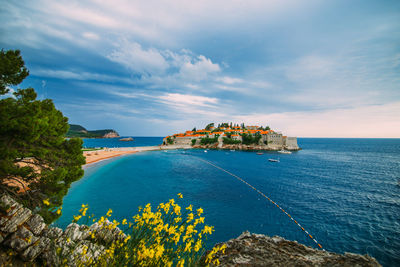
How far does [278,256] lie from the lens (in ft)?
17.6

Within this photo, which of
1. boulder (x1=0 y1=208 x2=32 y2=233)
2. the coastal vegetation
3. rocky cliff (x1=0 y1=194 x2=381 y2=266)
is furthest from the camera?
boulder (x1=0 y1=208 x2=32 y2=233)

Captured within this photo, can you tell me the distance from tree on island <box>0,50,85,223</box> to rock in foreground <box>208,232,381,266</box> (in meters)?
8.47

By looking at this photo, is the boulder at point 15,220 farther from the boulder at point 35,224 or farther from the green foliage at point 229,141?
the green foliage at point 229,141

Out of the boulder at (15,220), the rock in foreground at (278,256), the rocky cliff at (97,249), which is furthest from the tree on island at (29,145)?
the rock in foreground at (278,256)

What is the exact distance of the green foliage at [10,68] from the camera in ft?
24.8

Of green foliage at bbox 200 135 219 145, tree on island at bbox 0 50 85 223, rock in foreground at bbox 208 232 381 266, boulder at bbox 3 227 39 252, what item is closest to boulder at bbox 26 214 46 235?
boulder at bbox 3 227 39 252

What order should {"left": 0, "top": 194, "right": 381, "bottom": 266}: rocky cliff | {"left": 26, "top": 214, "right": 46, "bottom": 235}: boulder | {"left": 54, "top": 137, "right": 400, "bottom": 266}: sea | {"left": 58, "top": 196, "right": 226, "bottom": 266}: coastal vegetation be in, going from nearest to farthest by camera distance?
{"left": 58, "top": 196, "right": 226, "bottom": 266}: coastal vegetation → {"left": 0, "top": 194, "right": 381, "bottom": 266}: rocky cliff → {"left": 26, "top": 214, "right": 46, "bottom": 235}: boulder → {"left": 54, "top": 137, "right": 400, "bottom": 266}: sea

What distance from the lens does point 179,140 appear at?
106 m

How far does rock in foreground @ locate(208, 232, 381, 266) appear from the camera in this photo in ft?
15.0

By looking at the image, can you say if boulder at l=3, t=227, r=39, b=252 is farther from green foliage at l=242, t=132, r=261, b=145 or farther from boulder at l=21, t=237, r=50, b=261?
green foliage at l=242, t=132, r=261, b=145

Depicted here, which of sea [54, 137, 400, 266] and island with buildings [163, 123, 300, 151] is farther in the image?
island with buildings [163, 123, 300, 151]

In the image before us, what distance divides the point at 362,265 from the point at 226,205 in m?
13.6

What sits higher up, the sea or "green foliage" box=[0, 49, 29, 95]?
"green foliage" box=[0, 49, 29, 95]

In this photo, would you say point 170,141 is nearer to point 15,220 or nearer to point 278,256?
point 15,220
